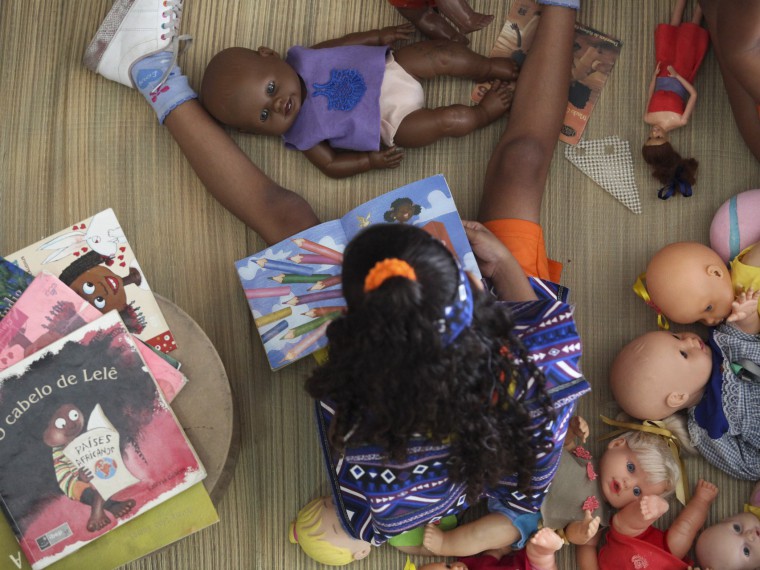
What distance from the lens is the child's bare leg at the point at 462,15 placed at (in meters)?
1.35

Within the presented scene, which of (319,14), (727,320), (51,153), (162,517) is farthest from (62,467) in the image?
(727,320)

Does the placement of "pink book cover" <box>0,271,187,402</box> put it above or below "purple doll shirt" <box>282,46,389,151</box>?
below

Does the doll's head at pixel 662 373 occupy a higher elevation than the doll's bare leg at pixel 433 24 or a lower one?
lower

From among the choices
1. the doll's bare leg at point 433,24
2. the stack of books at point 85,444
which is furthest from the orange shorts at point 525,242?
the stack of books at point 85,444

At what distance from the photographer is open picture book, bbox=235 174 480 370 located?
130 cm

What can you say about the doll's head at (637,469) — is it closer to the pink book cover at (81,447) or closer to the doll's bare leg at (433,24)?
the pink book cover at (81,447)

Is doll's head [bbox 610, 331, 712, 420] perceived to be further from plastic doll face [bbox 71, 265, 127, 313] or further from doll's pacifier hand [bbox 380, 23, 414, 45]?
plastic doll face [bbox 71, 265, 127, 313]

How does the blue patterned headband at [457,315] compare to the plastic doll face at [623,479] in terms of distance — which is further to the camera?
the plastic doll face at [623,479]

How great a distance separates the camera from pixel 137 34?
144cm

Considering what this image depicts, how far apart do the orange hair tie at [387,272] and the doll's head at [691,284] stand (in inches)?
30.7

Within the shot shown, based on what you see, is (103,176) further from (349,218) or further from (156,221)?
(349,218)

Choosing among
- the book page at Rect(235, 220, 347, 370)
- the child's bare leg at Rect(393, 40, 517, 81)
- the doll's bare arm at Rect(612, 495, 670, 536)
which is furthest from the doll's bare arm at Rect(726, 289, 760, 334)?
the book page at Rect(235, 220, 347, 370)

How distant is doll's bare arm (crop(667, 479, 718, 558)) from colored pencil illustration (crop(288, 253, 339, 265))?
825 millimetres

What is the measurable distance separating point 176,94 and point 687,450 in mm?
1248
